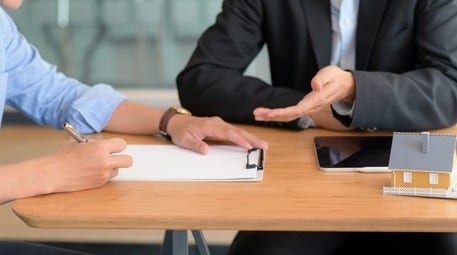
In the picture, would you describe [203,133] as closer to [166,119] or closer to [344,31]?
[166,119]

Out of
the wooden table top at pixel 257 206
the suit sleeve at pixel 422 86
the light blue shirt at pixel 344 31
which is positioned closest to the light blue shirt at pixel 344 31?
the light blue shirt at pixel 344 31

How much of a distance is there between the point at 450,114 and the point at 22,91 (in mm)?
846

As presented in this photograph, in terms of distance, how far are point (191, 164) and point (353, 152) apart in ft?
0.88

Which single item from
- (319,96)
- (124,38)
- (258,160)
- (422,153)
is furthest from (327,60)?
(124,38)

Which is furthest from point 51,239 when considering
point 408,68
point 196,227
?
point 196,227

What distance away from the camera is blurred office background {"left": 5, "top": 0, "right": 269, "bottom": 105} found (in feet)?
9.03

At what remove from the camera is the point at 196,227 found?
99 centimetres

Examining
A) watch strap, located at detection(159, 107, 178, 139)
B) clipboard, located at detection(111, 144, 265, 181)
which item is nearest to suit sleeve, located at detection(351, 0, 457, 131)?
clipboard, located at detection(111, 144, 265, 181)

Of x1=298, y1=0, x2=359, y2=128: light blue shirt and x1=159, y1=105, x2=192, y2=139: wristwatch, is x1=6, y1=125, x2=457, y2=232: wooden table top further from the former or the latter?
x1=298, y1=0, x2=359, y2=128: light blue shirt

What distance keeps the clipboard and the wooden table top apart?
0.02 meters

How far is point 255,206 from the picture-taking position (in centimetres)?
103

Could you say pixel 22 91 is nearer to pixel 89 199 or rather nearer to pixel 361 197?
pixel 89 199

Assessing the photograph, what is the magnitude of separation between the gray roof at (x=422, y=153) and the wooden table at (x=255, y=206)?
5 cm

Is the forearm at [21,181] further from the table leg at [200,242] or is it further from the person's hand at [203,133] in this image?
the table leg at [200,242]
